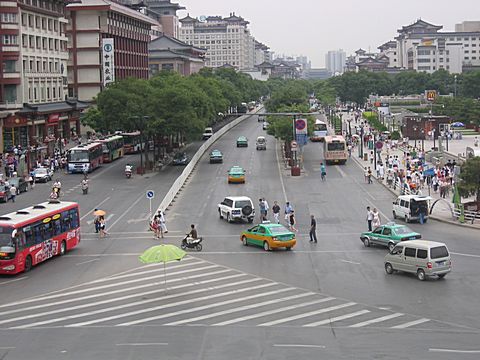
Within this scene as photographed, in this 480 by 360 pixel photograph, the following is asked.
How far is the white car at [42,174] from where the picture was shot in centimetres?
6725

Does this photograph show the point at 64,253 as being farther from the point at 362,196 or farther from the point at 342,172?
the point at 342,172

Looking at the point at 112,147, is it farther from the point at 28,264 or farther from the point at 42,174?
the point at 28,264

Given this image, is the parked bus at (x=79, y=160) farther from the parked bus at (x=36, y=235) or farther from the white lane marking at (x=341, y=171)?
the parked bus at (x=36, y=235)

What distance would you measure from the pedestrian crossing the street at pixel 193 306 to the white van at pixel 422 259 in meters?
4.78

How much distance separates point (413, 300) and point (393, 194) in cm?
3132

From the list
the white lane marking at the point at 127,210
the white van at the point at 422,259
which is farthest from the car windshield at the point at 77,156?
the white van at the point at 422,259

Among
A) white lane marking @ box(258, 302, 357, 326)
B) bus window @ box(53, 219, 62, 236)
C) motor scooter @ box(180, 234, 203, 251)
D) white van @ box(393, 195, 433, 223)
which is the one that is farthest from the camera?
white van @ box(393, 195, 433, 223)

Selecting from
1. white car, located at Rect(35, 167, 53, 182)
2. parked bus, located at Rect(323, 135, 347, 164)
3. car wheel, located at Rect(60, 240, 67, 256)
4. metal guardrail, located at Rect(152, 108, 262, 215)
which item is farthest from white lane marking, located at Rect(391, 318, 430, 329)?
parked bus, located at Rect(323, 135, 347, 164)

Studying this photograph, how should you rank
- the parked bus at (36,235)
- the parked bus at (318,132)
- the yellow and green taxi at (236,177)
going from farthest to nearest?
the parked bus at (318,132), the yellow and green taxi at (236,177), the parked bus at (36,235)

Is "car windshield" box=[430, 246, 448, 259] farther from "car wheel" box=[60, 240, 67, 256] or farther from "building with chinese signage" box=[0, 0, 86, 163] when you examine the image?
"building with chinese signage" box=[0, 0, 86, 163]

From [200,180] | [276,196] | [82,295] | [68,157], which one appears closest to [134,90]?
[68,157]

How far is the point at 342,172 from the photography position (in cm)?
7362

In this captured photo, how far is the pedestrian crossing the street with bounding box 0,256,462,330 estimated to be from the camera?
25172mm

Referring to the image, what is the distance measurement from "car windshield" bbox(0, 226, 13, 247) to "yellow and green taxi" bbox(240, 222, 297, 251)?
11.6 meters
